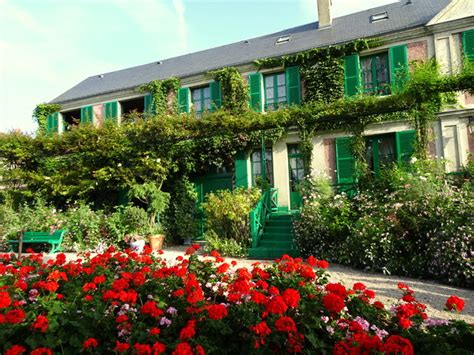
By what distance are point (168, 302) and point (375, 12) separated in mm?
13745

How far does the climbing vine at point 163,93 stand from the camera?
41.1 ft

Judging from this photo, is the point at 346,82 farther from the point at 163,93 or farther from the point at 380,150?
the point at 163,93

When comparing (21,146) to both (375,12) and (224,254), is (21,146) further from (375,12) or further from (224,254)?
(375,12)

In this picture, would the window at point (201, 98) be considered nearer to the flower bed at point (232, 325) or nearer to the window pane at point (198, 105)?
the window pane at point (198, 105)

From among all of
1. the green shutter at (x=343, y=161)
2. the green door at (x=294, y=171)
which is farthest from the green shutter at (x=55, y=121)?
the green shutter at (x=343, y=161)

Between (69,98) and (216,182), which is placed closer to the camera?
(216,182)

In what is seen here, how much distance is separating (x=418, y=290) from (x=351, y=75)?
308 inches

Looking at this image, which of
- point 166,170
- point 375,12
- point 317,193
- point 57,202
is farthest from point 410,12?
point 57,202

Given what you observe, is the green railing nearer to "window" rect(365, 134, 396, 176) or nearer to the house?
the house

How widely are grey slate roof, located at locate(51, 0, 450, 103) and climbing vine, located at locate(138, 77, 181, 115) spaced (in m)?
0.50

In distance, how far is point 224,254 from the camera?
23.1 ft

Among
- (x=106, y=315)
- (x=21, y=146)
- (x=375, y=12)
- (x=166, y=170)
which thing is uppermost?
(x=375, y=12)

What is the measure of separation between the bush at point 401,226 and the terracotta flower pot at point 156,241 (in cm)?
380

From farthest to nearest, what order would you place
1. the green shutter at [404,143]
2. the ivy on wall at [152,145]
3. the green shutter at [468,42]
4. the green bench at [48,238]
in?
the green shutter at [404,143], the green shutter at [468,42], the ivy on wall at [152,145], the green bench at [48,238]
